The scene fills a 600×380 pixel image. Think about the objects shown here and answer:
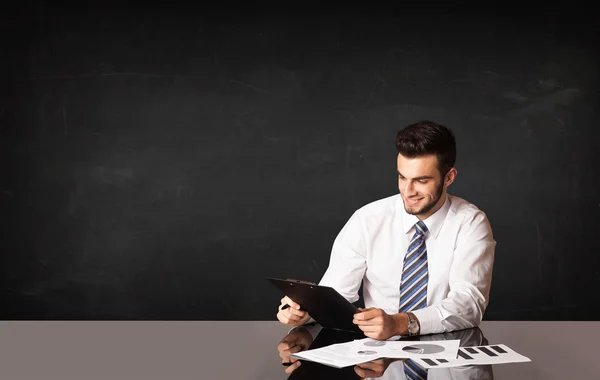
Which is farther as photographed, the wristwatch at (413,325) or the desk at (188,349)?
the wristwatch at (413,325)

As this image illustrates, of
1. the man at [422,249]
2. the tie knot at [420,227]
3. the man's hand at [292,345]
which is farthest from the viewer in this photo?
the tie knot at [420,227]

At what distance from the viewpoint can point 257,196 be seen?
3.91 metres

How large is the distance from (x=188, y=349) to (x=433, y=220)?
1036 millimetres

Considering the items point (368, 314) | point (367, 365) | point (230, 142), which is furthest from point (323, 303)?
point (230, 142)

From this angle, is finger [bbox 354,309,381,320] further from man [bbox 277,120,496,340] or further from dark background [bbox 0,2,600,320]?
dark background [bbox 0,2,600,320]

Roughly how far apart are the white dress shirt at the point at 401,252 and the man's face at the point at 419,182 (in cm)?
13

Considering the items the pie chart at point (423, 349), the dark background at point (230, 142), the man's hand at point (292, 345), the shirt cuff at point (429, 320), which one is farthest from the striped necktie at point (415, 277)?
the dark background at point (230, 142)

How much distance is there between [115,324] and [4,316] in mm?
2497

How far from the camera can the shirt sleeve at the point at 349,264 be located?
229cm

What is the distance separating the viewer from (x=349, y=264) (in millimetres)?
2307

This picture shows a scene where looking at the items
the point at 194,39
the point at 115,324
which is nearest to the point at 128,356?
the point at 115,324

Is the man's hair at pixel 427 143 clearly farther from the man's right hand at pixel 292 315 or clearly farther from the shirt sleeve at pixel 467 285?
the man's right hand at pixel 292 315

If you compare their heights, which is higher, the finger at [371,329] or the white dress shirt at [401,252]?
the white dress shirt at [401,252]

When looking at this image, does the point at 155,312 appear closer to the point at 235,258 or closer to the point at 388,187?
the point at 235,258
